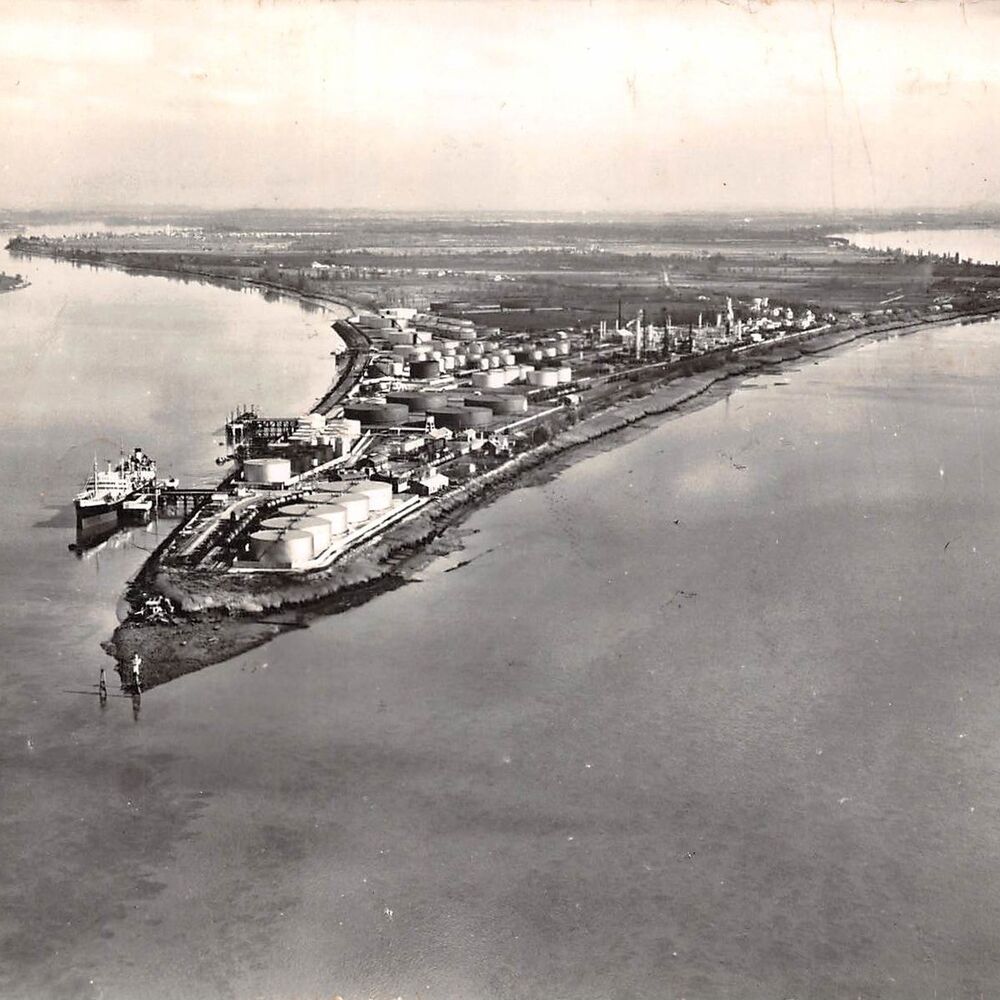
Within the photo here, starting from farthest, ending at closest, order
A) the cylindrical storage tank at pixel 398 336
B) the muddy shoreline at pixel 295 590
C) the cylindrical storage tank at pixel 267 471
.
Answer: the cylindrical storage tank at pixel 398 336, the cylindrical storage tank at pixel 267 471, the muddy shoreline at pixel 295 590

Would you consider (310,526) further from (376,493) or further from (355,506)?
(376,493)

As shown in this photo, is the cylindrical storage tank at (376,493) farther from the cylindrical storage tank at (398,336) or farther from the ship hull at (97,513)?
the cylindrical storage tank at (398,336)

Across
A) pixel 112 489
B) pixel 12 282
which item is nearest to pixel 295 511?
pixel 112 489

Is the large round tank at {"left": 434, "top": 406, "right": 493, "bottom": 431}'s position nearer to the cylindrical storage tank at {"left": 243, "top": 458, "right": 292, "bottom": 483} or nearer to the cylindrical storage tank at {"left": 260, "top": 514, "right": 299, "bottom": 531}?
the cylindrical storage tank at {"left": 243, "top": 458, "right": 292, "bottom": 483}

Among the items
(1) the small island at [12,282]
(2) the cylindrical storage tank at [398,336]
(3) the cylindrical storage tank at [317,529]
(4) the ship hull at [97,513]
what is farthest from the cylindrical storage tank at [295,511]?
(1) the small island at [12,282]

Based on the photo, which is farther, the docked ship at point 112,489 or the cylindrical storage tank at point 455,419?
the cylindrical storage tank at point 455,419

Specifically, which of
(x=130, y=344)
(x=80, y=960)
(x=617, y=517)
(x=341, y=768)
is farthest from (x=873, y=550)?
(x=130, y=344)
